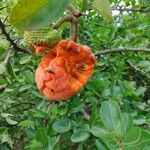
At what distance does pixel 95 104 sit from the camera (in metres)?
1.65

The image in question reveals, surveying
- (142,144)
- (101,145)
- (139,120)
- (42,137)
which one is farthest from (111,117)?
(139,120)

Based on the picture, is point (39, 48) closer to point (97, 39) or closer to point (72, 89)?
point (72, 89)

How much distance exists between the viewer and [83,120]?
1688 mm

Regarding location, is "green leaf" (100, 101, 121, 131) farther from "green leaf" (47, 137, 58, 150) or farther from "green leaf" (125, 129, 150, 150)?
"green leaf" (47, 137, 58, 150)

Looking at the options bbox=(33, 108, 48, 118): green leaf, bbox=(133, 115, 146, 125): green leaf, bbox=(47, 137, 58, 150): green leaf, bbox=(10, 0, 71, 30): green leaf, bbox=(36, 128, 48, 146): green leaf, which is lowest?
bbox=(133, 115, 146, 125): green leaf

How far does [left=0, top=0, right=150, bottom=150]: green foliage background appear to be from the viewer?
3.37 feet

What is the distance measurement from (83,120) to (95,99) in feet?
0.29

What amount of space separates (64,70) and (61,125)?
0.31 metres

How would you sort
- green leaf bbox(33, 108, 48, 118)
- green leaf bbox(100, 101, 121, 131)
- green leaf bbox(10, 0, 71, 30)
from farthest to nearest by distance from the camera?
green leaf bbox(33, 108, 48, 118)
green leaf bbox(100, 101, 121, 131)
green leaf bbox(10, 0, 71, 30)

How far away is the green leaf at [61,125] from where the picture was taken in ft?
4.96

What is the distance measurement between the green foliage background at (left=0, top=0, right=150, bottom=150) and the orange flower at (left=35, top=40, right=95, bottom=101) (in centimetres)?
11

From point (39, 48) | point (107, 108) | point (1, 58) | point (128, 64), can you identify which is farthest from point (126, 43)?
point (107, 108)

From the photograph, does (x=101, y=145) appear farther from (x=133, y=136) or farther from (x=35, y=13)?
(x=35, y=13)

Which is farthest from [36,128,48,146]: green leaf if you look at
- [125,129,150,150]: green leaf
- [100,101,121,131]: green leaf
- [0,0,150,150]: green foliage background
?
[125,129,150,150]: green leaf
